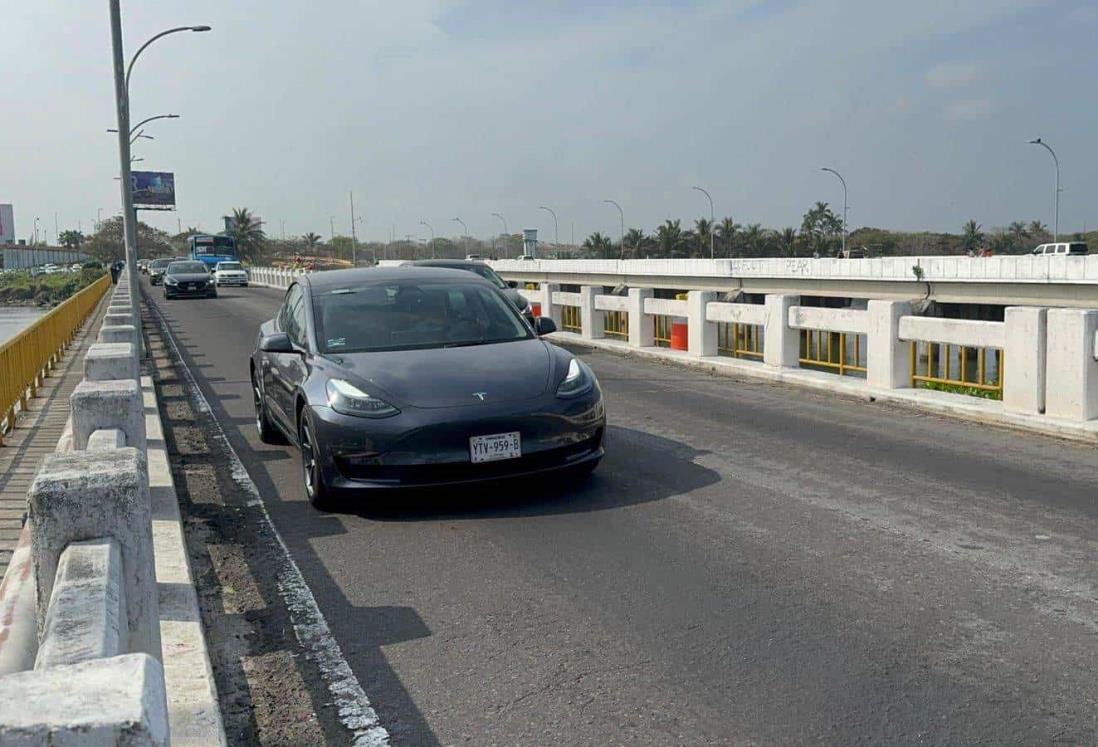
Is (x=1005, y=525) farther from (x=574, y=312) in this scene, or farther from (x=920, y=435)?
(x=574, y=312)

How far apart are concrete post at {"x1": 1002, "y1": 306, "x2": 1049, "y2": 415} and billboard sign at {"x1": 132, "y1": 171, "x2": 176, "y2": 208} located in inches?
4306

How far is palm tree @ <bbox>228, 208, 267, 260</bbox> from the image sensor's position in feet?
434

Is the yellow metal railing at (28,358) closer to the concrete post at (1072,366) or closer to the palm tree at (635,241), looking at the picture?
the concrete post at (1072,366)

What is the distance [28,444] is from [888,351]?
30.6 feet

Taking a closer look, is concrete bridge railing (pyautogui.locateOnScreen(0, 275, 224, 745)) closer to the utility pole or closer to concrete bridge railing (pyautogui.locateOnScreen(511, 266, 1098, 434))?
concrete bridge railing (pyautogui.locateOnScreen(511, 266, 1098, 434))

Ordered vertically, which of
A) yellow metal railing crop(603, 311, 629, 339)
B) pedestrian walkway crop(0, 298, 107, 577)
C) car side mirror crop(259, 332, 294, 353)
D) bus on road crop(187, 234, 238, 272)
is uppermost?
bus on road crop(187, 234, 238, 272)

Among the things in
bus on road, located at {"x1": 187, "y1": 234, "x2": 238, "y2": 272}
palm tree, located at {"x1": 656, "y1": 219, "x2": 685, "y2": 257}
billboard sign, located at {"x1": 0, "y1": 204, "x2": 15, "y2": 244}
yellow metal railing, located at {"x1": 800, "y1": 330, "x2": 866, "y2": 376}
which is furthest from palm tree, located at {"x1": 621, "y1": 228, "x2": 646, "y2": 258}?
billboard sign, located at {"x1": 0, "y1": 204, "x2": 15, "y2": 244}

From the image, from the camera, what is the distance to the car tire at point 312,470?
732 centimetres

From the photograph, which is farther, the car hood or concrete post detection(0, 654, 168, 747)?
the car hood

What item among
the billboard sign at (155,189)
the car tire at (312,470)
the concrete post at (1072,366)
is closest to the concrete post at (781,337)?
the concrete post at (1072,366)

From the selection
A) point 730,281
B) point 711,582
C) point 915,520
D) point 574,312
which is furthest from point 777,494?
point 730,281

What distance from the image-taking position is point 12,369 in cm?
1330

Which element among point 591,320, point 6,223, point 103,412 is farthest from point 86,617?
point 6,223

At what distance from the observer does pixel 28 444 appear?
38.8 ft
